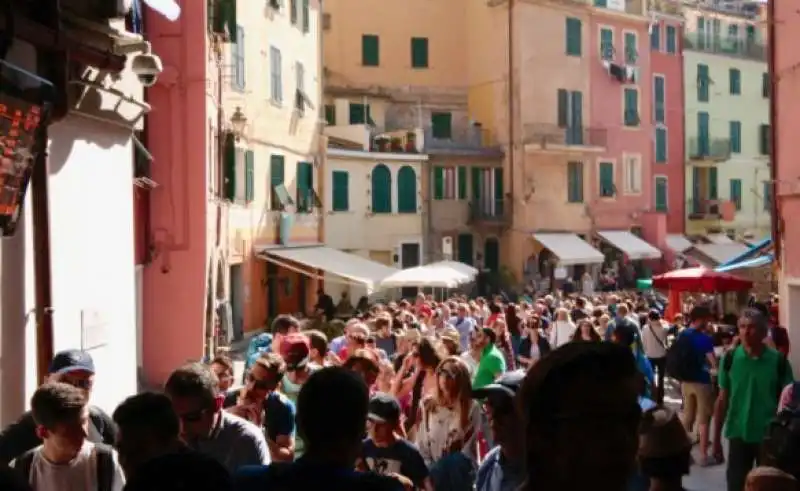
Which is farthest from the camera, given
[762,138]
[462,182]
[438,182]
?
[762,138]

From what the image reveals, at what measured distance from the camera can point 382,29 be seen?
43312 millimetres

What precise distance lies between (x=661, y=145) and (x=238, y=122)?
28730 mm

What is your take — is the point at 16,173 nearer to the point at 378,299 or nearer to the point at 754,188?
the point at 378,299

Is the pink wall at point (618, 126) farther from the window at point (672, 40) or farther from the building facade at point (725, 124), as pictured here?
the building facade at point (725, 124)

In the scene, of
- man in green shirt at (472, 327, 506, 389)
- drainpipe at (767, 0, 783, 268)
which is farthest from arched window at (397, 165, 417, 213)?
man in green shirt at (472, 327, 506, 389)

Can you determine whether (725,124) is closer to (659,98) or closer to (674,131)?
(674,131)

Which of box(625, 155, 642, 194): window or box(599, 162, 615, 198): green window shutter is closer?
box(599, 162, 615, 198): green window shutter

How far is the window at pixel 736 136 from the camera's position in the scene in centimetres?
5172

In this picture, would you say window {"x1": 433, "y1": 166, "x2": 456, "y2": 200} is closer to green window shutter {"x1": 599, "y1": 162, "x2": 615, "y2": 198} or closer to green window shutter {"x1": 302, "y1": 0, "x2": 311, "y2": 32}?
green window shutter {"x1": 599, "y1": 162, "x2": 615, "y2": 198}

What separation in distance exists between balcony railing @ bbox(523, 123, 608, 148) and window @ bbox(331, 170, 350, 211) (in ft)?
26.6

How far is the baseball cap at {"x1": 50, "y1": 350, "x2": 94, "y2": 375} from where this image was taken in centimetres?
575

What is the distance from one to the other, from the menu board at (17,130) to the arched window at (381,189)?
3004cm

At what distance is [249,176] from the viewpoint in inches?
1037

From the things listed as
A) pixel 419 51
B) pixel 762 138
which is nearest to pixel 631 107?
pixel 419 51
